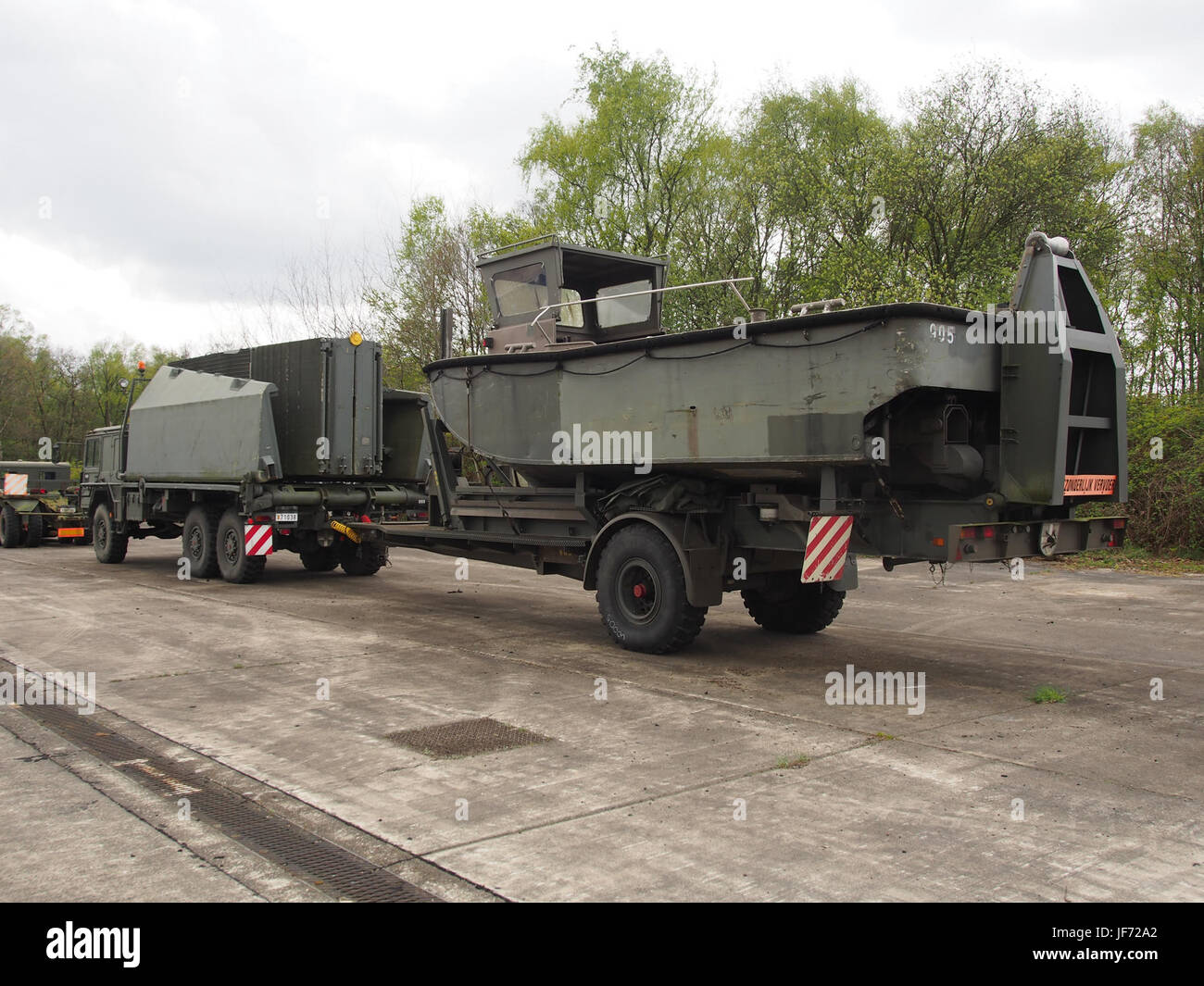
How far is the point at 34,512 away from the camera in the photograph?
2242 centimetres

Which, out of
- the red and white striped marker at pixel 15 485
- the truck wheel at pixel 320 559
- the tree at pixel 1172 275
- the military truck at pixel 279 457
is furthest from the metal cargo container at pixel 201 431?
the tree at pixel 1172 275

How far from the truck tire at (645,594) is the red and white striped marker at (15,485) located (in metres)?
18.7

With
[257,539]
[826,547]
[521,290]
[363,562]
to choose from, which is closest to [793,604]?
[826,547]

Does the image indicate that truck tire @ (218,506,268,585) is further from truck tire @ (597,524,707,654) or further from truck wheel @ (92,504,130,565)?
truck tire @ (597,524,707,654)

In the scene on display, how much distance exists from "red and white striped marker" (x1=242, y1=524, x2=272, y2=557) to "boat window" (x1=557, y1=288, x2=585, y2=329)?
5.90m

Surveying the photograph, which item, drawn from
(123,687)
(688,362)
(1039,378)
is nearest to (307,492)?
(123,687)

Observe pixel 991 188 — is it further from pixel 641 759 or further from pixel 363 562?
pixel 641 759

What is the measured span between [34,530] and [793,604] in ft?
62.3

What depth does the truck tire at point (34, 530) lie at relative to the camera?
22.3 metres

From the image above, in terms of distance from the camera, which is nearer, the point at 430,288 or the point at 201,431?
the point at 201,431

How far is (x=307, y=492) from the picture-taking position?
14.0 meters

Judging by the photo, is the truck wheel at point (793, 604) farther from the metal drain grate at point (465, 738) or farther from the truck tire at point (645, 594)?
the metal drain grate at point (465, 738)

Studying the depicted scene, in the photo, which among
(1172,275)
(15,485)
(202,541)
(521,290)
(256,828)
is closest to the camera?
(256,828)
